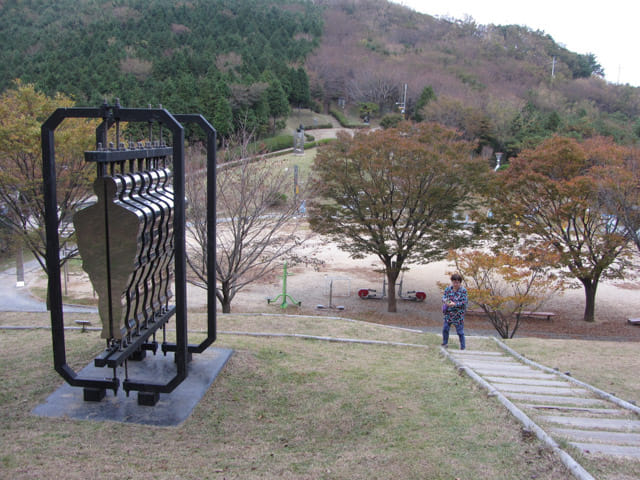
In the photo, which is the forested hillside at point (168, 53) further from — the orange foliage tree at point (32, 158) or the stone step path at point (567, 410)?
the stone step path at point (567, 410)

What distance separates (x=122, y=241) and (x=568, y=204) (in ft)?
47.2

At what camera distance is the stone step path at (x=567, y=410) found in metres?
4.57

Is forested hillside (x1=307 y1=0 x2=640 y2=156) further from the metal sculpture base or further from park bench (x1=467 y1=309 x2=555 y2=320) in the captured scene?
the metal sculpture base

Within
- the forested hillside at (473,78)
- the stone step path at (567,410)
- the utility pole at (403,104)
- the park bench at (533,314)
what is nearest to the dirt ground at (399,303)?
the park bench at (533,314)

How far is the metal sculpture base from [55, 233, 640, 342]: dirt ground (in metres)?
10.3

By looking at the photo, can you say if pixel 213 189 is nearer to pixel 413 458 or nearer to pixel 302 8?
pixel 413 458

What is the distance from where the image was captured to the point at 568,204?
52.3ft

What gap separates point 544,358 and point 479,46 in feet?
313

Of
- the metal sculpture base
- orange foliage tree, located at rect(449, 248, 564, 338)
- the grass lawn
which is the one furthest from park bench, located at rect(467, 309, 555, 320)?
the metal sculpture base

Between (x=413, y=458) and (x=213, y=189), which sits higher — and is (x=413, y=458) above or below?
below

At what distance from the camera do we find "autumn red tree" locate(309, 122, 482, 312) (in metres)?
16.6

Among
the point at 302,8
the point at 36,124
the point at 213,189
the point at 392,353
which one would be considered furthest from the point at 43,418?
the point at 302,8

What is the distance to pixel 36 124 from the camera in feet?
43.4

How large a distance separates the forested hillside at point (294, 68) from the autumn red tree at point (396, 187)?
57.8 feet
